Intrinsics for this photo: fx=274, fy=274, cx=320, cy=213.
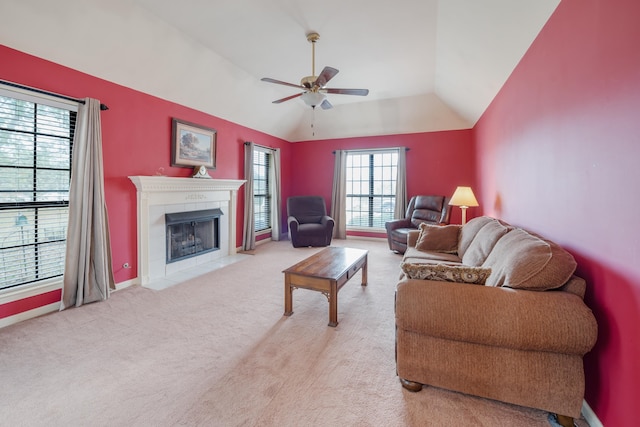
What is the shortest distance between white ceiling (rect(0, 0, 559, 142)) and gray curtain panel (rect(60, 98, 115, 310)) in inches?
27.5

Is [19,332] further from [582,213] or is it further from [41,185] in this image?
[582,213]

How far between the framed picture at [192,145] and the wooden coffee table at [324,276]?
2723mm

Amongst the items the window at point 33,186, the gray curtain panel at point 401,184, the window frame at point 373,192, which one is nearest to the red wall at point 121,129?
the window at point 33,186

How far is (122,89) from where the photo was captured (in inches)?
133

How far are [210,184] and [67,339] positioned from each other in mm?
2800

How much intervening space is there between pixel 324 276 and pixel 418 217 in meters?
3.55

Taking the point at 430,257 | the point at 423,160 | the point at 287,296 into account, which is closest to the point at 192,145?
the point at 287,296

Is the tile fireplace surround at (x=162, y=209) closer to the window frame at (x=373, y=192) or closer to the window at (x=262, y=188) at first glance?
the window at (x=262, y=188)

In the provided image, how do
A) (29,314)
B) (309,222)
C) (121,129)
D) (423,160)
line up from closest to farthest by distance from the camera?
(29,314) → (121,129) → (423,160) → (309,222)

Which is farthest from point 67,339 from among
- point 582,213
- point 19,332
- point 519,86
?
point 519,86

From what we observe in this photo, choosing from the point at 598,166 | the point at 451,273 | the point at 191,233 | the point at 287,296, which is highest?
the point at 598,166

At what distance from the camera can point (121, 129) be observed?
339cm

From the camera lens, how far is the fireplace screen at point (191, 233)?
4094 millimetres

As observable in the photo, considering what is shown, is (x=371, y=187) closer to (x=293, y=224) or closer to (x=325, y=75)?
(x=293, y=224)
